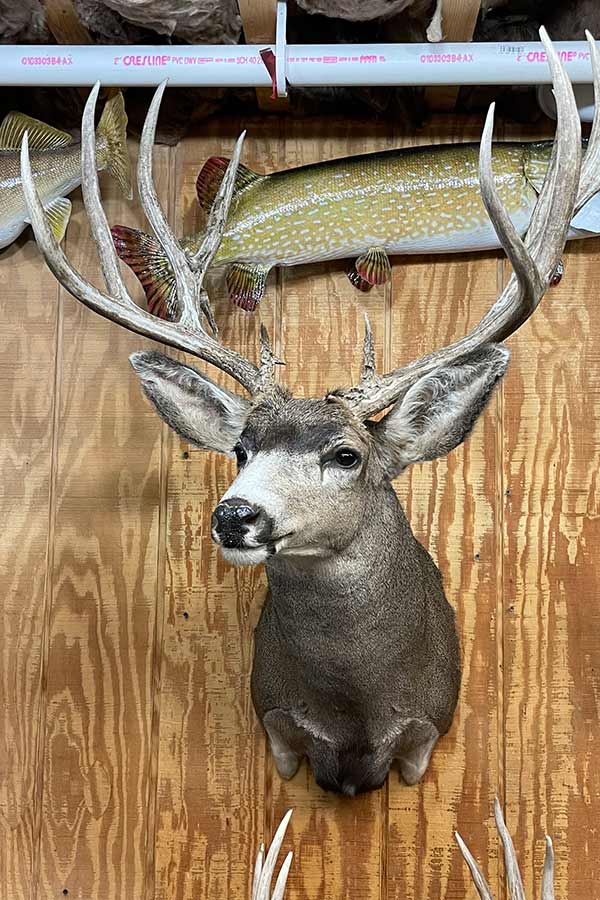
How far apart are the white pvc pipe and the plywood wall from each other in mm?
249

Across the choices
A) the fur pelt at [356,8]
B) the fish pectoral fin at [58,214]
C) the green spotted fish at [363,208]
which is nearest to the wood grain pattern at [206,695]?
the green spotted fish at [363,208]

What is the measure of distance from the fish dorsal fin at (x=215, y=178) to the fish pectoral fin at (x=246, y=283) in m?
0.13

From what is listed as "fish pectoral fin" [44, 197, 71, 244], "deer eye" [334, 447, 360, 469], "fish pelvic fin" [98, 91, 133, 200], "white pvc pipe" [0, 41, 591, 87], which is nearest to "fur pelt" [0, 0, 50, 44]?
"white pvc pipe" [0, 41, 591, 87]

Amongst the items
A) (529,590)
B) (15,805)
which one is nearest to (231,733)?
(15,805)

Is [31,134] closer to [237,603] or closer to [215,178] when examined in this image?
[215,178]

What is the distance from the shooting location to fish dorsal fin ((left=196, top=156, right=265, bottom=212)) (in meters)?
2.03

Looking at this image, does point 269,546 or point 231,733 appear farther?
point 231,733

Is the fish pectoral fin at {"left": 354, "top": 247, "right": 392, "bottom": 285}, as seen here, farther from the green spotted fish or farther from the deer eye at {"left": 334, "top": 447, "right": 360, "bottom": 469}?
the deer eye at {"left": 334, "top": 447, "right": 360, "bottom": 469}

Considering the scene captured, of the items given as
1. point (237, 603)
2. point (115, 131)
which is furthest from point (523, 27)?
point (237, 603)

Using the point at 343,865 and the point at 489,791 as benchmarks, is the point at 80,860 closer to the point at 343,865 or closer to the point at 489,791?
the point at 343,865

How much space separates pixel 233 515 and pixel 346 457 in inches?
9.5

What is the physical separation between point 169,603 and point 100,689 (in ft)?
0.64

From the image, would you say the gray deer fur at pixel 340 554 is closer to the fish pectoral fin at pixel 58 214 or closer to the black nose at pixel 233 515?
the black nose at pixel 233 515

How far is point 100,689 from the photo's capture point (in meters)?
2.05
